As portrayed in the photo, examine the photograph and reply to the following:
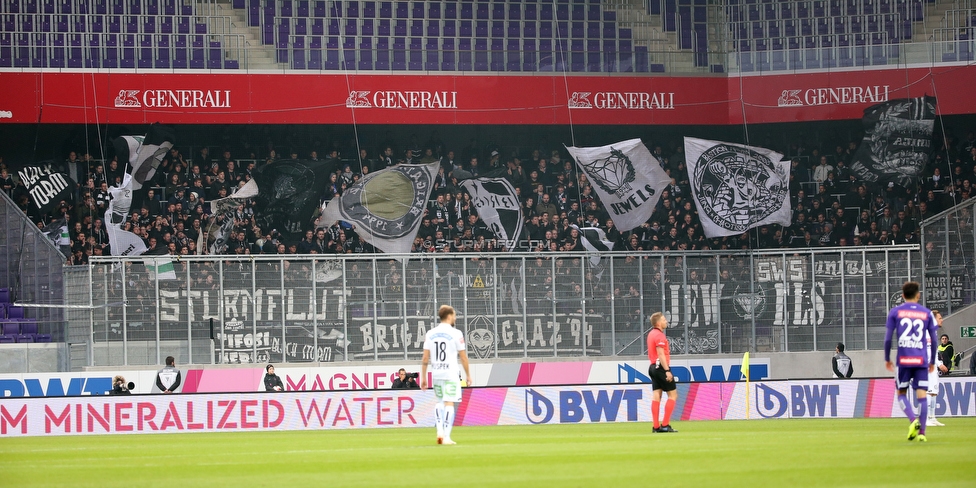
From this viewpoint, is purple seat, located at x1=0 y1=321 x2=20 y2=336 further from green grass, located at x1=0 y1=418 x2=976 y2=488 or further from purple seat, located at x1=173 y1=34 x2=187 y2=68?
green grass, located at x1=0 y1=418 x2=976 y2=488

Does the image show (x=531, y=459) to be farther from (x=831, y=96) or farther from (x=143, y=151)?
(x=831, y=96)

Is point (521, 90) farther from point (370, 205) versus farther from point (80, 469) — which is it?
point (80, 469)

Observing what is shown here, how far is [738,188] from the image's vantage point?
92.7 feet

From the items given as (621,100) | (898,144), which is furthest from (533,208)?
(898,144)

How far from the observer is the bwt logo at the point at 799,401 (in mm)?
21453

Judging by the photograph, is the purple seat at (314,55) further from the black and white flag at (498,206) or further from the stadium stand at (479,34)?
the black and white flag at (498,206)

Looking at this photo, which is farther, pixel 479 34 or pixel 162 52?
pixel 479 34

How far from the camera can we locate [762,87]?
30.3 m

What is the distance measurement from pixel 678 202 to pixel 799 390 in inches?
309

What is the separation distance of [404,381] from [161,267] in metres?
5.43

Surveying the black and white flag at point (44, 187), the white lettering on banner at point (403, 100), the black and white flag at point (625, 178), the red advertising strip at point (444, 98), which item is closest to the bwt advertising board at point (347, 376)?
the black and white flag at point (625, 178)

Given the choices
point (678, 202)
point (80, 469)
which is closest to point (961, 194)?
point (678, 202)

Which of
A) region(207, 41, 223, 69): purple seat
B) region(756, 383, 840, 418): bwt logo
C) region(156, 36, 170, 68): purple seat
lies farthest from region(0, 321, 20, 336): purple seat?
region(756, 383, 840, 418): bwt logo

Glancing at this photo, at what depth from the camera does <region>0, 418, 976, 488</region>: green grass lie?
9.59m
